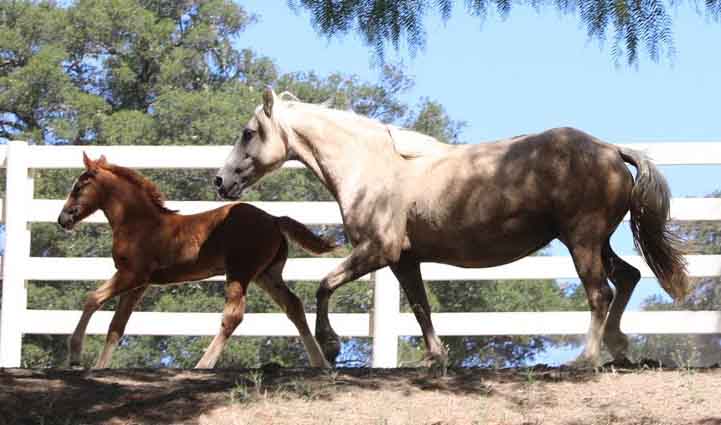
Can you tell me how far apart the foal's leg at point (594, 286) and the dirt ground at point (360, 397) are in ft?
0.88

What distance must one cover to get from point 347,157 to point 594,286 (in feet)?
5.34

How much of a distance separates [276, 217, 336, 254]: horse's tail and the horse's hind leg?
176cm

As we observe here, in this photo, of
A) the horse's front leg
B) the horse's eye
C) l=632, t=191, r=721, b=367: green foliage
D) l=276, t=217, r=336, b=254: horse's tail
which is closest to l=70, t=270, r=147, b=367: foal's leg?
l=276, t=217, r=336, b=254: horse's tail

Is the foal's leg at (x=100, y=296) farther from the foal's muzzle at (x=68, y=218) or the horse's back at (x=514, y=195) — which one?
the horse's back at (x=514, y=195)

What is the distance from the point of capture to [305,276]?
9.91 metres

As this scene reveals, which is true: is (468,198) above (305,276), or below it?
above

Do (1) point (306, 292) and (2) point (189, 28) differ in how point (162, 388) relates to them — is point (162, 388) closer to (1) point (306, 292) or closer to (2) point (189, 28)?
(1) point (306, 292)

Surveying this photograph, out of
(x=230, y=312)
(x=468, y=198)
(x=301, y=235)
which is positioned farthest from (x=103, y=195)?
(x=468, y=198)

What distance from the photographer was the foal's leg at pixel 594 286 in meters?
6.46

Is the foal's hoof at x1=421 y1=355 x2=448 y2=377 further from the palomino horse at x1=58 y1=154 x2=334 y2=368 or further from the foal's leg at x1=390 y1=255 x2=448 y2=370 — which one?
the palomino horse at x1=58 y1=154 x2=334 y2=368

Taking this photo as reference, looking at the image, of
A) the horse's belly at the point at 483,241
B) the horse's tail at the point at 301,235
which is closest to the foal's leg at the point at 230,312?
the horse's tail at the point at 301,235

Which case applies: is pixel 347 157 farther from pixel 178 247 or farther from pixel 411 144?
pixel 178 247

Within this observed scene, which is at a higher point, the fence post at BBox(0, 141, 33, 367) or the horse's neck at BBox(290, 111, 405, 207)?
the horse's neck at BBox(290, 111, 405, 207)

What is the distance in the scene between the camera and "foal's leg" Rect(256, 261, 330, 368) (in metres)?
7.23
